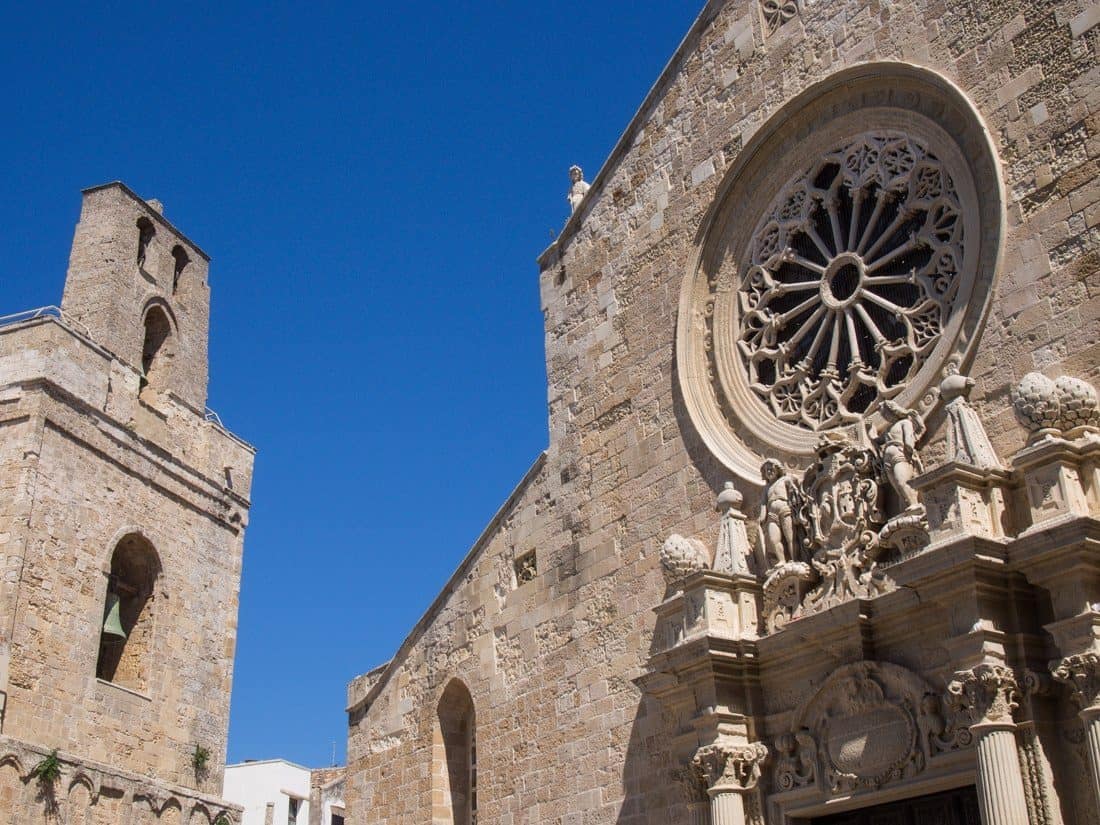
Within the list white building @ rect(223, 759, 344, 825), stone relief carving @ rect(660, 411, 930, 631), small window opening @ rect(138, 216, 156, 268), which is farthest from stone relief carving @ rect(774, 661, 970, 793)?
white building @ rect(223, 759, 344, 825)

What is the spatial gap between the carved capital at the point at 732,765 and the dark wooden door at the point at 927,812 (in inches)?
25.9

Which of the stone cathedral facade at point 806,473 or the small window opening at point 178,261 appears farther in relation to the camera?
the small window opening at point 178,261

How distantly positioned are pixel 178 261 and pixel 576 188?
10644 millimetres

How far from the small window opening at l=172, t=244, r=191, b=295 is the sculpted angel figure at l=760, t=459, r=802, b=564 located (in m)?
14.7

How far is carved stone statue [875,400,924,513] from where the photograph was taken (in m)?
8.73

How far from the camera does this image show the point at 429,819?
12625 mm

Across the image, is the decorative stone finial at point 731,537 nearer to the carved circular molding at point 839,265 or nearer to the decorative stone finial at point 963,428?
the carved circular molding at point 839,265

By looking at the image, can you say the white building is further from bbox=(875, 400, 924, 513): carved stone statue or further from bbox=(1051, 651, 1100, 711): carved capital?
bbox=(1051, 651, 1100, 711): carved capital

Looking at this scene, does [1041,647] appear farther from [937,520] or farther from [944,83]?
[944,83]

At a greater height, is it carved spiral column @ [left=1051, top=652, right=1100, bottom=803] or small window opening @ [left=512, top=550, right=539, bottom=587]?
small window opening @ [left=512, top=550, right=539, bottom=587]

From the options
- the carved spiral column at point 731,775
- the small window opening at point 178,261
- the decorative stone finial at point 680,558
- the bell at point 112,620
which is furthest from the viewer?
the small window opening at point 178,261

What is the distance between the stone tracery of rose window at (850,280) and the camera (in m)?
9.73

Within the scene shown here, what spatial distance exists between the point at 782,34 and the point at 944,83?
2148 mm

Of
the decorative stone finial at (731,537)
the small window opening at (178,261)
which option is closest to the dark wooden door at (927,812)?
the decorative stone finial at (731,537)
